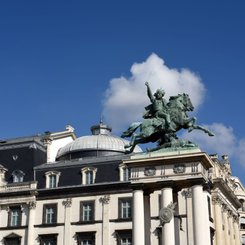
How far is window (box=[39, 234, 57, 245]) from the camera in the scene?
204 feet

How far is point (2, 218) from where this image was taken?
211 feet

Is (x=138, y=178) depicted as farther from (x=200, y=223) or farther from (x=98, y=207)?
(x=98, y=207)

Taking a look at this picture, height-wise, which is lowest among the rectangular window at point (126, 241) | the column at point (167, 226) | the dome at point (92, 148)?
the column at point (167, 226)

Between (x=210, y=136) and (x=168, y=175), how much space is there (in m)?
3.52

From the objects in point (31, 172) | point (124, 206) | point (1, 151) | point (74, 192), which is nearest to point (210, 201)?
point (124, 206)

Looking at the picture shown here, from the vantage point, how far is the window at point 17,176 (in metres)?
66.4

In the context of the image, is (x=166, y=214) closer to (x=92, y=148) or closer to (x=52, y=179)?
(x=52, y=179)

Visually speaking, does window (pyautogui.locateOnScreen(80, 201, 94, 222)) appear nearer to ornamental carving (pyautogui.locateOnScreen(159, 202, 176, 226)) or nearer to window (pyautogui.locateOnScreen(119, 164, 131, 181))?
window (pyautogui.locateOnScreen(119, 164, 131, 181))

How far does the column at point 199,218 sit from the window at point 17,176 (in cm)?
3618

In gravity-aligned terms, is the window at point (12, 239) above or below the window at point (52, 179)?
below

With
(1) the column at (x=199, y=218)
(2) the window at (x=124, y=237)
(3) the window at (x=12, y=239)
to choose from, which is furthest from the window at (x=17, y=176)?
(1) the column at (x=199, y=218)

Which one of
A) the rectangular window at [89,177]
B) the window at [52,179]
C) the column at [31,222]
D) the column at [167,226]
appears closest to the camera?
the column at [167,226]

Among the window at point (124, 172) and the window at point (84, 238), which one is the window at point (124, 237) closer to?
the window at point (84, 238)

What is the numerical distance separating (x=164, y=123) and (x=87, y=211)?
2880 centimetres
